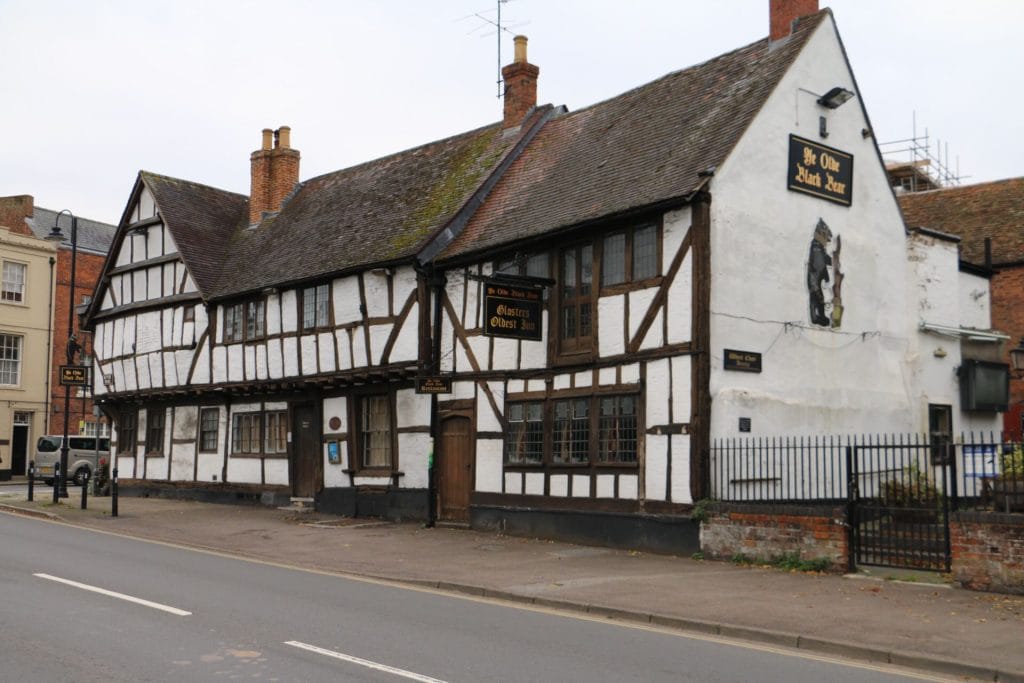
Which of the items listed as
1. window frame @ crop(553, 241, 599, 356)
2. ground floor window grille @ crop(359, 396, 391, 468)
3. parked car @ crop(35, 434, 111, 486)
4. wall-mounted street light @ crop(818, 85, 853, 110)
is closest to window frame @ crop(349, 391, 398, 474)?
ground floor window grille @ crop(359, 396, 391, 468)

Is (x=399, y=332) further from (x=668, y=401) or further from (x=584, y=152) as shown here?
(x=668, y=401)

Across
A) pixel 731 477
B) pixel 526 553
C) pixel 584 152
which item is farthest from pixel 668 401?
pixel 584 152

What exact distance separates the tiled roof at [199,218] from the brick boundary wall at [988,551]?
2089 cm

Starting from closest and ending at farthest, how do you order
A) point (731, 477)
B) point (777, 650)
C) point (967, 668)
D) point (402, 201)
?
point (967, 668), point (777, 650), point (731, 477), point (402, 201)

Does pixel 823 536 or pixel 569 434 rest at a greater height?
pixel 569 434

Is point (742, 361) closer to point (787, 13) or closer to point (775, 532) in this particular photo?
point (775, 532)

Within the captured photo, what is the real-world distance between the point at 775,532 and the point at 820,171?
756 centimetres

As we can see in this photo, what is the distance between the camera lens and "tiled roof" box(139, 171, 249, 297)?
28.8 m

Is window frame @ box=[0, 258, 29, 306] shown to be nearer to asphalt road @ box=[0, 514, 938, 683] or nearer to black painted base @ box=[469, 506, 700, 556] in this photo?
black painted base @ box=[469, 506, 700, 556]

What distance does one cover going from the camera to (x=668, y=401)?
671 inches

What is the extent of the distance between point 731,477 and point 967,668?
800cm

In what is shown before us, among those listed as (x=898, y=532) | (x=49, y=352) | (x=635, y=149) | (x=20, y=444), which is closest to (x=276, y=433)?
(x=635, y=149)

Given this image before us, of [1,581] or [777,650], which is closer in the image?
[777,650]

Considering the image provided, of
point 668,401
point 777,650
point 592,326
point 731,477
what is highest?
point 592,326
